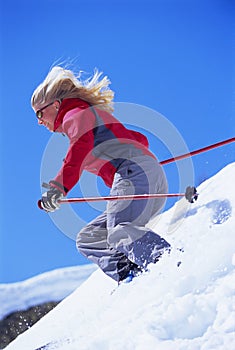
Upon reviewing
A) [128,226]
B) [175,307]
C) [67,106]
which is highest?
[67,106]

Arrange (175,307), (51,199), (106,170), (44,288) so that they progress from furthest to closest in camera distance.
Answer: (44,288) → (106,170) → (51,199) → (175,307)

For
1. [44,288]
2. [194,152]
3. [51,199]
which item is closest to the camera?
[51,199]

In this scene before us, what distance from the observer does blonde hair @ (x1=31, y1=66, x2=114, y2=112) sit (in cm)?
126

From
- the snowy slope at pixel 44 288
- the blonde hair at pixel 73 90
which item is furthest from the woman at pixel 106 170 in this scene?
the snowy slope at pixel 44 288

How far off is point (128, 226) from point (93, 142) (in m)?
0.18

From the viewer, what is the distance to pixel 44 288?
264 cm

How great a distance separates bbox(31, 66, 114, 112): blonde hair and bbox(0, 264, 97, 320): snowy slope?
2.77ft

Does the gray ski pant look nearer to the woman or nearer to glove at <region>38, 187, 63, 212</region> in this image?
the woman

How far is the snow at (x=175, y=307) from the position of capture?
771mm

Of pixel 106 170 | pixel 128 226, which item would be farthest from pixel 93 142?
pixel 128 226

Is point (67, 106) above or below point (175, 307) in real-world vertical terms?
above

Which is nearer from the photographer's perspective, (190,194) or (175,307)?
(175,307)

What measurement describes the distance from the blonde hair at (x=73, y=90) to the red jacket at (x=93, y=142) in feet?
0.11

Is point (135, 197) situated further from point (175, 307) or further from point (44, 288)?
point (44, 288)
